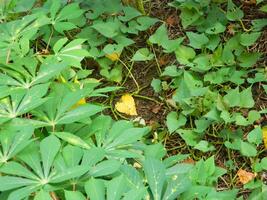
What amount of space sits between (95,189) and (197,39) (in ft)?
5.50

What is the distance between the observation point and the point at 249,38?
2799mm

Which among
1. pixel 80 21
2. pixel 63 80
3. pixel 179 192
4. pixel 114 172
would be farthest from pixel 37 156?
pixel 80 21

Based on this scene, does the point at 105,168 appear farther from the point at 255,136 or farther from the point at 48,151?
the point at 255,136

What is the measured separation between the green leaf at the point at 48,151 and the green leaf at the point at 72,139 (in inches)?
2.8

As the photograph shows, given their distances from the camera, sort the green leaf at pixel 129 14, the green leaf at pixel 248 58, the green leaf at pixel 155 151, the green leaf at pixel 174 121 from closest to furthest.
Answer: the green leaf at pixel 155 151 < the green leaf at pixel 174 121 < the green leaf at pixel 248 58 < the green leaf at pixel 129 14

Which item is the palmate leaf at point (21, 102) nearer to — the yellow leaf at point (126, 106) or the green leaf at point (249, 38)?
the yellow leaf at point (126, 106)

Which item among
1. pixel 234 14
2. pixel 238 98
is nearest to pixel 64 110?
pixel 238 98

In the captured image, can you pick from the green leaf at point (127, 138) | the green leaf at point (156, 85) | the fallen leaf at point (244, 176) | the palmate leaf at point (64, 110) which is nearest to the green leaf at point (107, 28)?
the green leaf at point (156, 85)

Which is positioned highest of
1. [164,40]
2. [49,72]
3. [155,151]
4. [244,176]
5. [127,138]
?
[49,72]

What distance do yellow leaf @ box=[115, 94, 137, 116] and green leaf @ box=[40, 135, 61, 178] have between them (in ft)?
4.28

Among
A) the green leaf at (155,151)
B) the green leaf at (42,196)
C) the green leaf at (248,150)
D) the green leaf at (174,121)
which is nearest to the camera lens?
the green leaf at (42,196)

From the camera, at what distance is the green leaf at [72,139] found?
5.20 feet

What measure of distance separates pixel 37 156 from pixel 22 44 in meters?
0.74

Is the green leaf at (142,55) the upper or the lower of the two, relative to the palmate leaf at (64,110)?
lower
